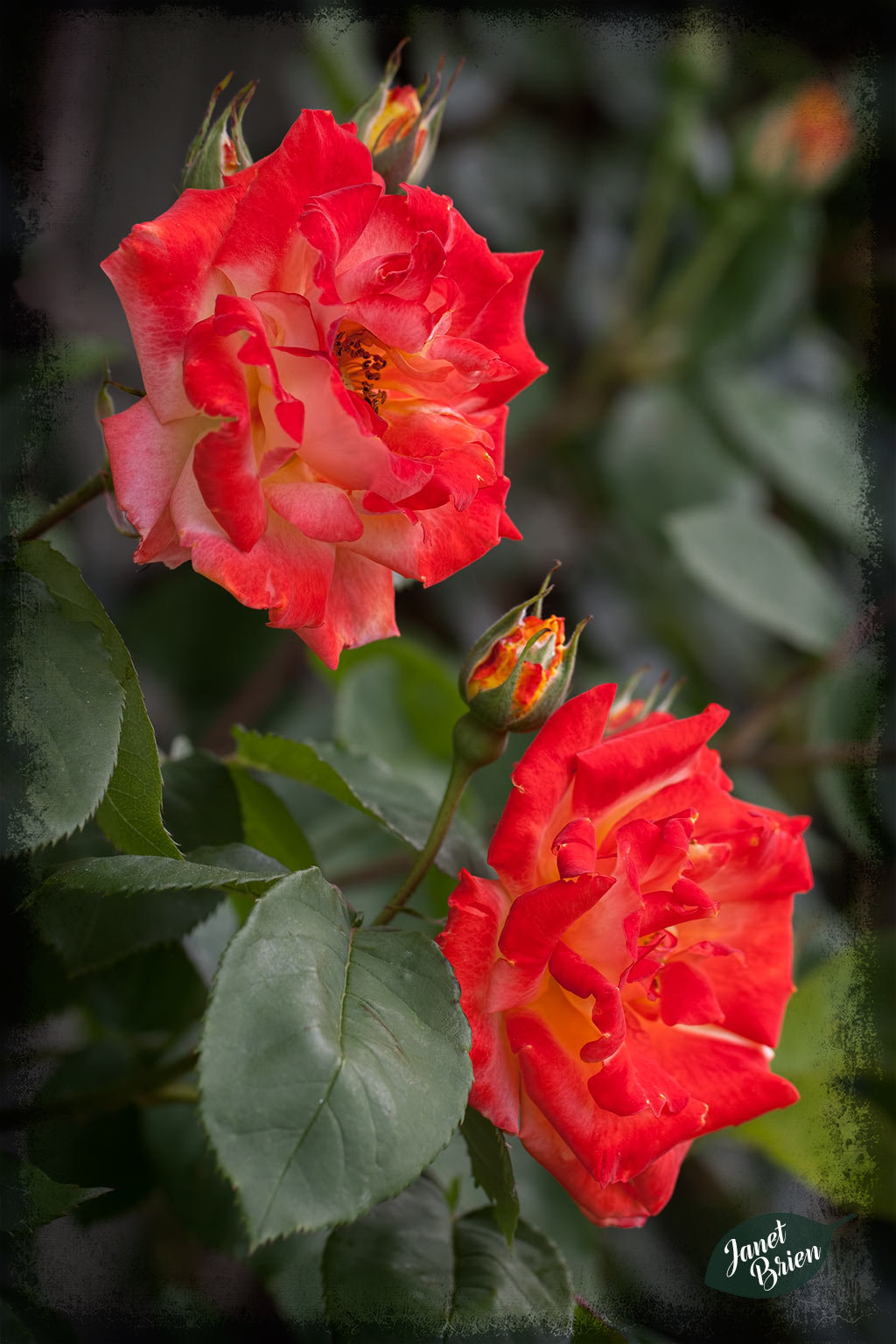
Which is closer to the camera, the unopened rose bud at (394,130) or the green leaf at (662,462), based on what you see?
the unopened rose bud at (394,130)

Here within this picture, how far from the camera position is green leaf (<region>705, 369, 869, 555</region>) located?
0.93m

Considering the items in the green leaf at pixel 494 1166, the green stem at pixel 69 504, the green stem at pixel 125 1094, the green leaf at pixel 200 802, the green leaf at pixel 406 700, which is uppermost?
the green stem at pixel 69 504

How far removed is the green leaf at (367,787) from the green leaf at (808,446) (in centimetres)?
57

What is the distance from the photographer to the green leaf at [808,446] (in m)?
0.93

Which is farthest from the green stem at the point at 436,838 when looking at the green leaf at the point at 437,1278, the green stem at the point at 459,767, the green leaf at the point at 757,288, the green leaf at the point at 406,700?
the green leaf at the point at 757,288

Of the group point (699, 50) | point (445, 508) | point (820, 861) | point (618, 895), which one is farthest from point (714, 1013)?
point (699, 50)

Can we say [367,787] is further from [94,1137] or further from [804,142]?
[804,142]

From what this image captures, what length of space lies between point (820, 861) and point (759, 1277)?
464 mm

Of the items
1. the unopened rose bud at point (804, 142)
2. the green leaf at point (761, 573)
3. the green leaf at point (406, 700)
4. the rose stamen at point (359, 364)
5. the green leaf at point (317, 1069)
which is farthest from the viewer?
the unopened rose bud at point (804, 142)

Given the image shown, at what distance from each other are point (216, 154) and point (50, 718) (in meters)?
0.17

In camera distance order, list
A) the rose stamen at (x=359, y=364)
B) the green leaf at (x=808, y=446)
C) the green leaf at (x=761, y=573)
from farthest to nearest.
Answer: the green leaf at (x=808, y=446) < the green leaf at (x=761, y=573) < the rose stamen at (x=359, y=364)

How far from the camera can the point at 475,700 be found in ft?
1.15

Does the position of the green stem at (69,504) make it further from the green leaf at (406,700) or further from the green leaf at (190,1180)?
the green leaf at (406,700)

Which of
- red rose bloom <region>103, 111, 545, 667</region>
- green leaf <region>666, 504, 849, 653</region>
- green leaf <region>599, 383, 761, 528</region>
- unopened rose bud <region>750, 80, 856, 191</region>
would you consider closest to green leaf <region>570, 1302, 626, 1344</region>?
red rose bloom <region>103, 111, 545, 667</region>
